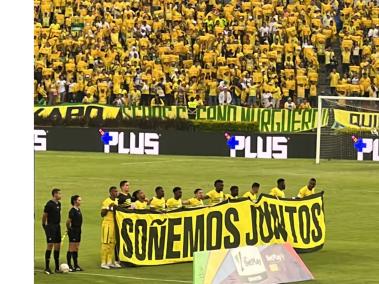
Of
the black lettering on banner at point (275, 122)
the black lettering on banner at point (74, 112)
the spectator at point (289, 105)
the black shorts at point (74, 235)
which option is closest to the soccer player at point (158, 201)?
the black shorts at point (74, 235)

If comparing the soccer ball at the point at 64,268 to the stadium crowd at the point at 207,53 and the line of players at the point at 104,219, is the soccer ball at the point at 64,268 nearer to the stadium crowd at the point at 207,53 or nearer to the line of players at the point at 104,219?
the line of players at the point at 104,219

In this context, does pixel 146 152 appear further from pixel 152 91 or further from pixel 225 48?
pixel 225 48

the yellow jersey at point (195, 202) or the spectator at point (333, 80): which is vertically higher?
the spectator at point (333, 80)

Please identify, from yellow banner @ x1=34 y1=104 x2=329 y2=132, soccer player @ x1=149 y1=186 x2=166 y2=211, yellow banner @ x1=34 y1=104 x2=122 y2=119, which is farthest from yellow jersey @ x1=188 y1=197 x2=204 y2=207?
yellow banner @ x1=34 y1=104 x2=122 y2=119

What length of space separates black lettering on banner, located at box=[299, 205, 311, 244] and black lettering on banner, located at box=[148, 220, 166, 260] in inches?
127

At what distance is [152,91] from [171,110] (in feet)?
10.3

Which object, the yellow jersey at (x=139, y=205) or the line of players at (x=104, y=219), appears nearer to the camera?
the line of players at (x=104, y=219)

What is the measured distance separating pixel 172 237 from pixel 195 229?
15.9 inches

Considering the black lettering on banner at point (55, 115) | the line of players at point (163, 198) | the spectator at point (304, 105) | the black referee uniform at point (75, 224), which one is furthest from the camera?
the black lettering on banner at point (55, 115)

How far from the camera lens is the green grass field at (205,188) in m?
16.6

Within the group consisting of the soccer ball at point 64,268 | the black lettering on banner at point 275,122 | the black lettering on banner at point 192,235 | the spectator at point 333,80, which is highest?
the spectator at point 333,80

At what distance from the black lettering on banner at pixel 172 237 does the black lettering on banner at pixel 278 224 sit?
1991mm

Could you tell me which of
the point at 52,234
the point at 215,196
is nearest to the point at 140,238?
the point at 52,234
